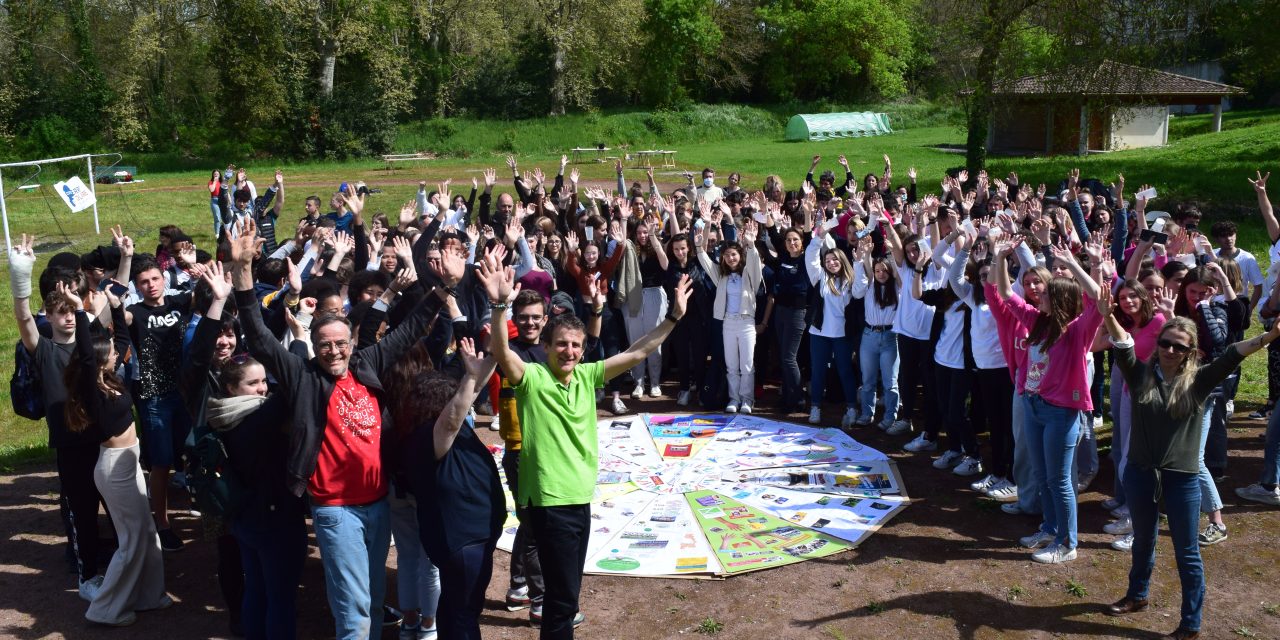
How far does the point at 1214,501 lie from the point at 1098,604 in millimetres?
1497

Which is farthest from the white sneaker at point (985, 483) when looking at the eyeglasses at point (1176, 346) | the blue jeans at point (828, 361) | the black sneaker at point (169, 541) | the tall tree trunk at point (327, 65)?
the tall tree trunk at point (327, 65)

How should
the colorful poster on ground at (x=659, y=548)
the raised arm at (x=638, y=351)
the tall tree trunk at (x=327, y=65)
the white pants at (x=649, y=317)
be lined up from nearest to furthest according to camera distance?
the raised arm at (x=638, y=351) < the colorful poster on ground at (x=659, y=548) < the white pants at (x=649, y=317) < the tall tree trunk at (x=327, y=65)

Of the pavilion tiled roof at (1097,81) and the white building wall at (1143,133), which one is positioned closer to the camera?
the pavilion tiled roof at (1097,81)

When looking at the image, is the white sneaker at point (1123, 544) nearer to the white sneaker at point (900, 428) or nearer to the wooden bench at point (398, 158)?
the white sneaker at point (900, 428)

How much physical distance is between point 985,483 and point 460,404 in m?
4.86

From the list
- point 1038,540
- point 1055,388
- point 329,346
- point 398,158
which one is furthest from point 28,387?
point 398,158

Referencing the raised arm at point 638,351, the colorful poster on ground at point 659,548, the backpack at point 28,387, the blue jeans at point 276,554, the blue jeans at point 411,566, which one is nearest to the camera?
the blue jeans at point 276,554

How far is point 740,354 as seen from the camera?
9.91 metres

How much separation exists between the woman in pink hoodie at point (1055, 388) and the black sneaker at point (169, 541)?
19.6 ft

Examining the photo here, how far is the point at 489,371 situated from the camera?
15.3 feet

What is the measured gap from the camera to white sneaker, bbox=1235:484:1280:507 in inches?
286

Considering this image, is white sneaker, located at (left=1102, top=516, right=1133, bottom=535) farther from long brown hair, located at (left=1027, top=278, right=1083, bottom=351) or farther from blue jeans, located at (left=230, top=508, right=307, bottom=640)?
blue jeans, located at (left=230, top=508, right=307, bottom=640)

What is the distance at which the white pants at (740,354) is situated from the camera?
9891 millimetres

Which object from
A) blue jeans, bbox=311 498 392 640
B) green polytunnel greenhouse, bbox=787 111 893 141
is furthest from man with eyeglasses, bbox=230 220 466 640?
green polytunnel greenhouse, bbox=787 111 893 141
